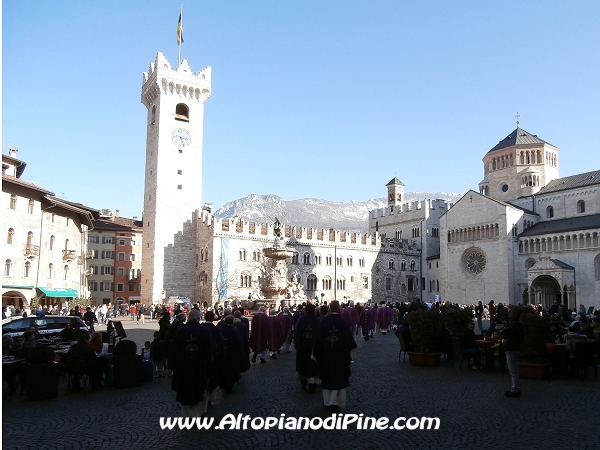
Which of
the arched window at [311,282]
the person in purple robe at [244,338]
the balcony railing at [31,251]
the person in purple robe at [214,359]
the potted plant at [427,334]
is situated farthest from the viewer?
the arched window at [311,282]

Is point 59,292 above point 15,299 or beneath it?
above

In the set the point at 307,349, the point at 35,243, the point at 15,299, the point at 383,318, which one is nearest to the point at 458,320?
the point at 307,349

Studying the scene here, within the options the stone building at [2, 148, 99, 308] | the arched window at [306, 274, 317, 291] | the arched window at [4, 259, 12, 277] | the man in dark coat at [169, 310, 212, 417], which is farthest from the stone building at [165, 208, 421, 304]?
the man in dark coat at [169, 310, 212, 417]

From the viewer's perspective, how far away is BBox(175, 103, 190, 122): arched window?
5212 centimetres

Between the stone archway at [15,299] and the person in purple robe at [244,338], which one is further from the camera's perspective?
the stone archway at [15,299]

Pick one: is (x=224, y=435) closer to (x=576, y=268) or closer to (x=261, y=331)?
(x=261, y=331)

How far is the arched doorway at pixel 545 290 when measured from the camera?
4706 cm

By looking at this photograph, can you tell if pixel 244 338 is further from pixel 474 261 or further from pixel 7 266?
pixel 474 261

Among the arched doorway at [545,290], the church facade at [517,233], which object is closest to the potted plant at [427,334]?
the church facade at [517,233]

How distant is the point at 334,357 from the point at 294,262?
43746mm

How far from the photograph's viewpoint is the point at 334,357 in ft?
28.9

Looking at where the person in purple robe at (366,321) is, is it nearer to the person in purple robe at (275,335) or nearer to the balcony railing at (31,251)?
the person in purple robe at (275,335)

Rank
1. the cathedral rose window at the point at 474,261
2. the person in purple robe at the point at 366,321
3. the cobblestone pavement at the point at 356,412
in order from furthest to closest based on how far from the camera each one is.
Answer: the cathedral rose window at the point at 474,261 < the person in purple robe at the point at 366,321 < the cobblestone pavement at the point at 356,412

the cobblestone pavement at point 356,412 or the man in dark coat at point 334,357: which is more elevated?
the man in dark coat at point 334,357
